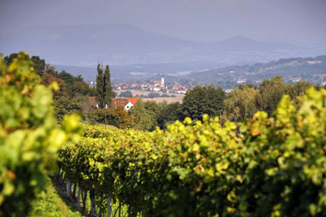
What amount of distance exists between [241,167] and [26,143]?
11.4 feet

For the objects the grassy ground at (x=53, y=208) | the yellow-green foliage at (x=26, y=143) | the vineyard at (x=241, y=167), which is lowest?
the grassy ground at (x=53, y=208)

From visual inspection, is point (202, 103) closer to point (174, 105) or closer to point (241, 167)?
point (174, 105)

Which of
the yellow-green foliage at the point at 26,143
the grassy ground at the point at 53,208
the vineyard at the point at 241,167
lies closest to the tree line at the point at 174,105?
the grassy ground at the point at 53,208

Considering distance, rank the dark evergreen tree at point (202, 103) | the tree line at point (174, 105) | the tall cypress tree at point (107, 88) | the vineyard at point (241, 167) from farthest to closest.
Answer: the tall cypress tree at point (107, 88) → the dark evergreen tree at point (202, 103) → the tree line at point (174, 105) → the vineyard at point (241, 167)

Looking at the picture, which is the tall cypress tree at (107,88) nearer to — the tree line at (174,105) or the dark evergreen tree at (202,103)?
the tree line at (174,105)

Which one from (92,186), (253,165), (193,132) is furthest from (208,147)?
(92,186)

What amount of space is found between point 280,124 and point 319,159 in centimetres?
93

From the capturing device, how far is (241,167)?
598 centimetres

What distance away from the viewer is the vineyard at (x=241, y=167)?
14.8ft

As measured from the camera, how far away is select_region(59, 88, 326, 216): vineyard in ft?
14.8

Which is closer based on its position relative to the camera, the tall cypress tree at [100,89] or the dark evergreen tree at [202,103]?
the dark evergreen tree at [202,103]

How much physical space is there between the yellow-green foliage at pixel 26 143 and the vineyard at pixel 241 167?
237 centimetres

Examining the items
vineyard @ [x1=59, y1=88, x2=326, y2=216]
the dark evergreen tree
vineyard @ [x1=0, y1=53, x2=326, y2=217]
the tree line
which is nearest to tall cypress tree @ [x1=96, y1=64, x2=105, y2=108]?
the tree line

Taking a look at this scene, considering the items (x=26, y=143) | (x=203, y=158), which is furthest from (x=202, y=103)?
(x=26, y=143)
